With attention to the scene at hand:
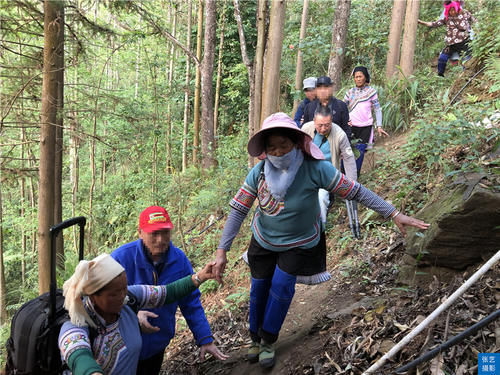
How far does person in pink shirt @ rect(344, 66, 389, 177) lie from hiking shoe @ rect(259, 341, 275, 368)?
4199 millimetres

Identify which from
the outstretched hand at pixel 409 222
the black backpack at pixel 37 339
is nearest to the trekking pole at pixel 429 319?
the outstretched hand at pixel 409 222

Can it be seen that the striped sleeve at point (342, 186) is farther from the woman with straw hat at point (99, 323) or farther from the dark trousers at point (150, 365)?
the dark trousers at point (150, 365)

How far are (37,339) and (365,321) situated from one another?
2.49 metres

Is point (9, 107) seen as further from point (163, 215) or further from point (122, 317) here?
point (122, 317)

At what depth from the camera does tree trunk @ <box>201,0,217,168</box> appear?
1324 cm

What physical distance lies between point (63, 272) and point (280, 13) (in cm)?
769

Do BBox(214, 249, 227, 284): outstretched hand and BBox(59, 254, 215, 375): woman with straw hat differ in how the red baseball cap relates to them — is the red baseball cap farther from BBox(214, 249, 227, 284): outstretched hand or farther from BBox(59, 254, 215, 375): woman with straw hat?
BBox(59, 254, 215, 375): woman with straw hat

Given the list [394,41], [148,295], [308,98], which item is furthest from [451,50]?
[148,295]

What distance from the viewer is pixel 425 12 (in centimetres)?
1466

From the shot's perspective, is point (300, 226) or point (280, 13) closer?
point (300, 226)

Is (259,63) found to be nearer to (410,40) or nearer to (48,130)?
(410,40)

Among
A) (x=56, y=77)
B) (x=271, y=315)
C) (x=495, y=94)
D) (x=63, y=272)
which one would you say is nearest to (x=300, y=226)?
(x=271, y=315)

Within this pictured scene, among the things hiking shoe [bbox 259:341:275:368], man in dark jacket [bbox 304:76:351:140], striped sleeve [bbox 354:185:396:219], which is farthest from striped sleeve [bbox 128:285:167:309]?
man in dark jacket [bbox 304:76:351:140]

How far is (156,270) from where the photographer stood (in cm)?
296
